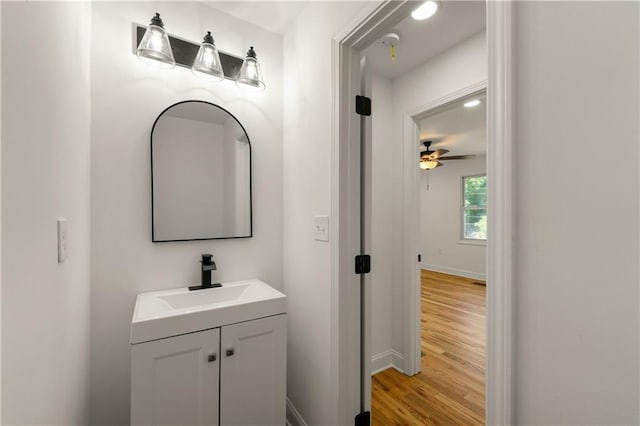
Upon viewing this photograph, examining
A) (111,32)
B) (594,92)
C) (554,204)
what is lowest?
(554,204)

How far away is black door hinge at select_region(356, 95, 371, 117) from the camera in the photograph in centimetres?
136

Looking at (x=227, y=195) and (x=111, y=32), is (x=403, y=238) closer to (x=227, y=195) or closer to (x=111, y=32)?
(x=227, y=195)

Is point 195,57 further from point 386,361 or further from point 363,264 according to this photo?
point 386,361

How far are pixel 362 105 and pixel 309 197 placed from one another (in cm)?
55

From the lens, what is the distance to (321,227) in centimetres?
142

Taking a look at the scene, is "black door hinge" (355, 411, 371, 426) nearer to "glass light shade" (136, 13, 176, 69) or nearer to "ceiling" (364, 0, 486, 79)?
"ceiling" (364, 0, 486, 79)

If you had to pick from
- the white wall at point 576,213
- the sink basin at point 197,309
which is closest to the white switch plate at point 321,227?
the sink basin at point 197,309

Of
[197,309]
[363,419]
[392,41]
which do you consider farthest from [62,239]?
[392,41]

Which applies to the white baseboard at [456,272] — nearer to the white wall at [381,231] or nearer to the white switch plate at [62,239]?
the white wall at [381,231]

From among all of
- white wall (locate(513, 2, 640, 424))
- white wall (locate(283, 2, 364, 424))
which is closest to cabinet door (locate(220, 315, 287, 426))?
white wall (locate(283, 2, 364, 424))

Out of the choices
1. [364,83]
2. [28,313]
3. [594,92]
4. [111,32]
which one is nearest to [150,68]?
[111,32]

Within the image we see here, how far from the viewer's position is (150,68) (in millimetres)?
1468

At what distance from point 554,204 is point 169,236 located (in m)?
1.62

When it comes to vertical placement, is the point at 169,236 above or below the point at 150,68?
below
